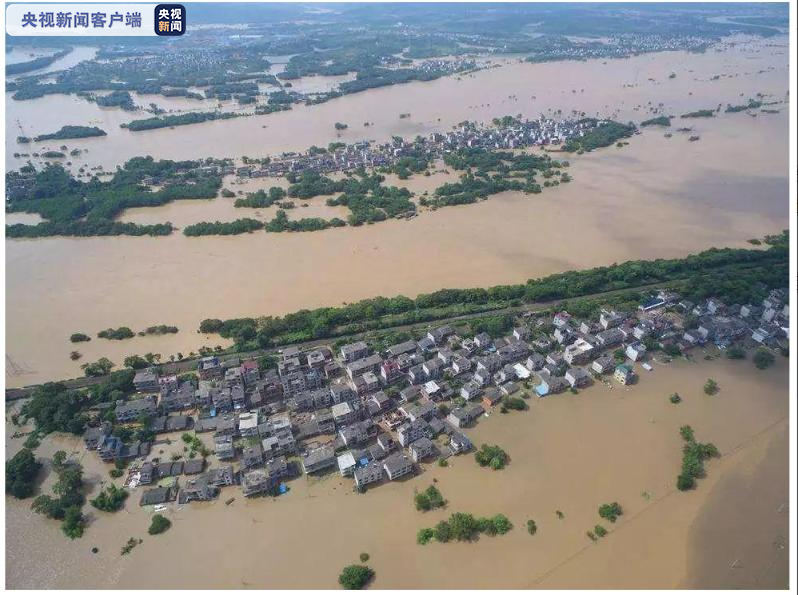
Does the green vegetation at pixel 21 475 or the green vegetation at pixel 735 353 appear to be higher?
the green vegetation at pixel 735 353

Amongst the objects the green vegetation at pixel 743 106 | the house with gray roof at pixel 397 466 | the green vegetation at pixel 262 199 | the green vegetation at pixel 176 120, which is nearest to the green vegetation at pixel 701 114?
the green vegetation at pixel 743 106

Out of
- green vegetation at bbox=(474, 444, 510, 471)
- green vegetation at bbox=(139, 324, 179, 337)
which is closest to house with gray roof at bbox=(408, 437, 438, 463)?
green vegetation at bbox=(474, 444, 510, 471)

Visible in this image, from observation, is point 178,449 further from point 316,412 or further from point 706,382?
point 706,382

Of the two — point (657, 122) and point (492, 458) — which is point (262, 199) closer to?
point (492, 458)

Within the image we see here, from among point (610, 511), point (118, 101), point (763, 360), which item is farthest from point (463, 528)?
point (118, 101)

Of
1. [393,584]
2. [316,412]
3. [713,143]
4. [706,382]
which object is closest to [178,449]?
[316,412]

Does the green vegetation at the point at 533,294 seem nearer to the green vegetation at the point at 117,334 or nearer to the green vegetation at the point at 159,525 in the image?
the green vegetation at the point at 117,334
